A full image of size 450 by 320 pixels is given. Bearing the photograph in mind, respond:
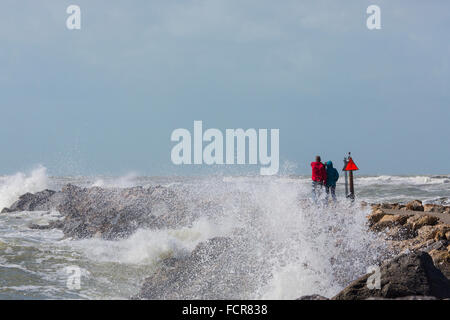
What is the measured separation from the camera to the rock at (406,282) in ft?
18.1

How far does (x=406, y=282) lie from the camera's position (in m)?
5.59

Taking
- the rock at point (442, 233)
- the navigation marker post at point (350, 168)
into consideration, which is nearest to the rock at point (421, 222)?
the rock at point (442, 233)

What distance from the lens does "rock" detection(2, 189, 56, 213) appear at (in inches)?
864

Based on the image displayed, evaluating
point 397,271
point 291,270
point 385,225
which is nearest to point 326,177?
point 385,225

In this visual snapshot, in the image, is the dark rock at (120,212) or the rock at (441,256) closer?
the rock at (441,256)

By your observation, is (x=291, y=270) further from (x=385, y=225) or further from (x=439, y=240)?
(x=385, y=225)

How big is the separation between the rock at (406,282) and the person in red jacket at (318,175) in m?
6.74

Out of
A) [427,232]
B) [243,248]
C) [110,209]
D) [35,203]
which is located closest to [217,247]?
[243,248]

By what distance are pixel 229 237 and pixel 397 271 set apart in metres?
5.03

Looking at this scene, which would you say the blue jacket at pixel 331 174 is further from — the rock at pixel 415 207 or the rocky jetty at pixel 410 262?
the rock at pixel 415 207

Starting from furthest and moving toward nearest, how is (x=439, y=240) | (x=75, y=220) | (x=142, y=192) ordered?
(x=142, y=192) < (x=75, y=220) < (x=439, y=240)

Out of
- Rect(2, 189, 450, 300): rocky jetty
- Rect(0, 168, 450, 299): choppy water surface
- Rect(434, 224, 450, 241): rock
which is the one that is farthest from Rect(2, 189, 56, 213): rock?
Rect(434, 224, 450, 241): rock

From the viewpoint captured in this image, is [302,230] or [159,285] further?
[302,230]

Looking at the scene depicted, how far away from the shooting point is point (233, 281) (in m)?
8.02
